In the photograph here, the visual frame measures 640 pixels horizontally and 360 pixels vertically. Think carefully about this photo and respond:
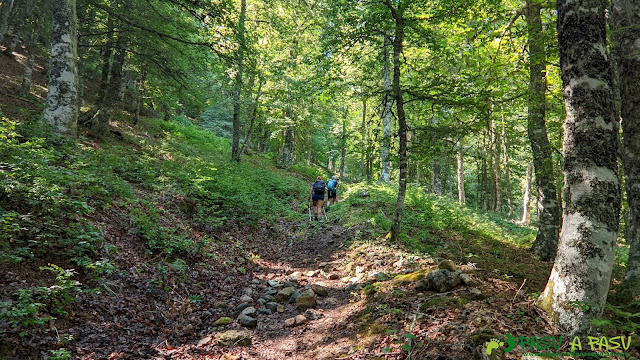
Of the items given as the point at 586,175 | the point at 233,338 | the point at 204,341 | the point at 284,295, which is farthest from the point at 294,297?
the point at 586,175

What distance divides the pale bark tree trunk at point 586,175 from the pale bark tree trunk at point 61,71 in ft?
35.6

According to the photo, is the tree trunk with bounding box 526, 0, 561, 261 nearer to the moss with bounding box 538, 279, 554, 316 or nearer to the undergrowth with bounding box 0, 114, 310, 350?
the moss with bounding box 538, 279, 554, 316

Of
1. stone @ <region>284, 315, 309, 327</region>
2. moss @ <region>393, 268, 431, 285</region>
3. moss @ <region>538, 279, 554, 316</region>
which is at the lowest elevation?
stone @ <region>284, 315, 309, 327</region>

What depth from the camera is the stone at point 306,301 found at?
5926 mm

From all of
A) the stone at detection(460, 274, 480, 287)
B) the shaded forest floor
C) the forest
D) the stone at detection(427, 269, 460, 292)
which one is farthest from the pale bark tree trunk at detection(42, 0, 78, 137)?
the stone at detection(460, 274, 480, 287)

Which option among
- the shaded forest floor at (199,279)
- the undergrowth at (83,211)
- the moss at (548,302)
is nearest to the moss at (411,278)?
the shaded forest floor at (199,279)

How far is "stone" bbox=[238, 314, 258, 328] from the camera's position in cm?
519

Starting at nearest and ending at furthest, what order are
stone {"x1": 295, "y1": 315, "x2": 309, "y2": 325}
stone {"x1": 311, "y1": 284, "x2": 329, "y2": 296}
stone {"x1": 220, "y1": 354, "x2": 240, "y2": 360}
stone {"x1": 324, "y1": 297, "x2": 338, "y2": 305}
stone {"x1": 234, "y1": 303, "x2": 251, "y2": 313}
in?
stone {"x1": 220, "y1": 354, "x2": 240, "y2": 360}, stone {"x1": 295, "y1": 315, "x2": 309, "y2": 325}, stone {"x1": 234, "y1": 303, "x2": 251, "y2": 313}, stone {"x1": 324, "y1": 297, "x2": 338, "y2": 305}, stone {"x1": 311, "y1": 284, "x2": 329, "y2": 296}

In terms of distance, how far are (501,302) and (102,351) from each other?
208 inches

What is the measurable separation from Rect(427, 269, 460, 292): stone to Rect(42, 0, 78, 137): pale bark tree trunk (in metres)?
9.79

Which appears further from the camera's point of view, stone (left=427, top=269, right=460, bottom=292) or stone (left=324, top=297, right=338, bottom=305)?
stone (left=324, top=297, right=338, bottom=305)

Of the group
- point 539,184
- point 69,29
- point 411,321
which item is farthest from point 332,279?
point 69,29

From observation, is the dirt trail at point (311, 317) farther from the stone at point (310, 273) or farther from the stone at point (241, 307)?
the stone at point (241, 307)

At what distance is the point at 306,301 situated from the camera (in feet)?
19.6
